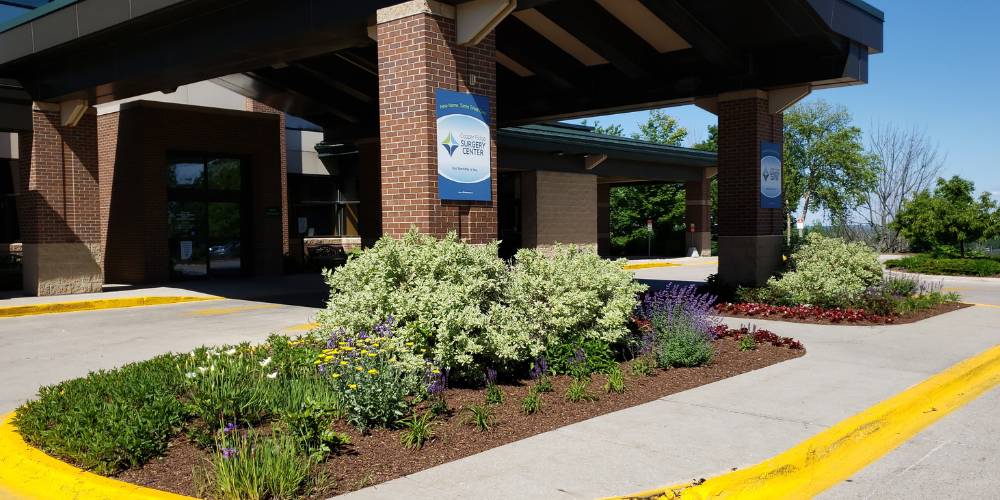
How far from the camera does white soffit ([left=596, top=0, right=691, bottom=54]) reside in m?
15.0

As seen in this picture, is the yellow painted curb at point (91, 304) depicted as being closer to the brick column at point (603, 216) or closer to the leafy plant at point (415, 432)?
the leafy plant at point (415, 432)

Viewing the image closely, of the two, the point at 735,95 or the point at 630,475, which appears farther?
the point at 735,95

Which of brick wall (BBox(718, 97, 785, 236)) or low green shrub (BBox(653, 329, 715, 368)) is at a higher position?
brick wall (BBox(718, 97, 785, 236))

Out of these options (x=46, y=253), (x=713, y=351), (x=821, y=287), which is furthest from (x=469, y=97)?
(x=46, y=253)

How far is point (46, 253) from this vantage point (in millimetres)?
18938

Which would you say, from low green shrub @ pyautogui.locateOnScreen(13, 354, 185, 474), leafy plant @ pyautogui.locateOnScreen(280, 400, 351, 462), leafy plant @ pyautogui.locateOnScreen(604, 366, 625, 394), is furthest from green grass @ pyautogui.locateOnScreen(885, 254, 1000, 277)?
low green shrub @ pyautogui.locateOnScreen(13, 354, 185, 474)

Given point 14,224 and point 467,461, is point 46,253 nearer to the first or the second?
point 14,224

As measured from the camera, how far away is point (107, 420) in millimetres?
5617

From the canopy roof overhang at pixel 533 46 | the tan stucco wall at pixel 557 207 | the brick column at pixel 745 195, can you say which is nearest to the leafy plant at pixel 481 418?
the canopy roof overhang at pixel 533 46

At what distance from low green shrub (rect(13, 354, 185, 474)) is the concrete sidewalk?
5.77 feet

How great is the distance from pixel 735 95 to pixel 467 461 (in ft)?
43.3

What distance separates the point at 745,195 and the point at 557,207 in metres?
16.5

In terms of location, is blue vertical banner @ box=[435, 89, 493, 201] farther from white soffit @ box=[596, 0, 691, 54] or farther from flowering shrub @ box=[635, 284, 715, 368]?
white soffit @ box=[596, 0, 691, 54]

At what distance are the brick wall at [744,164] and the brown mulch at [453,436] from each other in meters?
8.42
